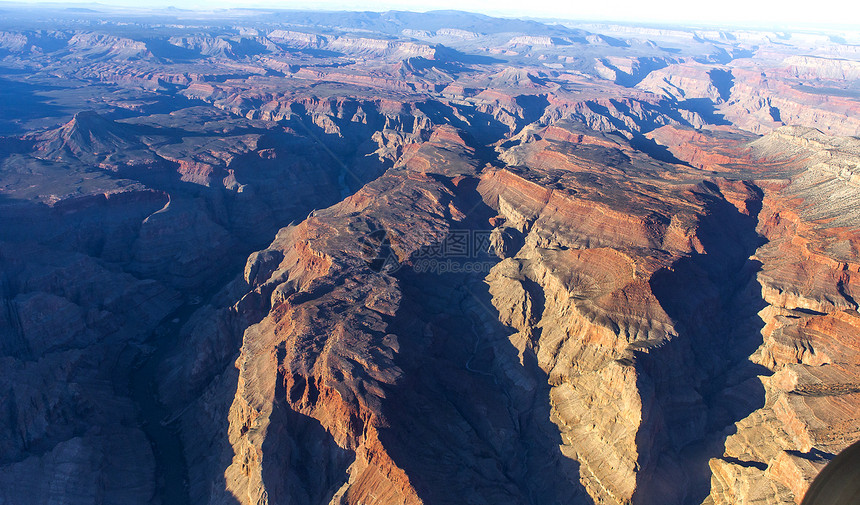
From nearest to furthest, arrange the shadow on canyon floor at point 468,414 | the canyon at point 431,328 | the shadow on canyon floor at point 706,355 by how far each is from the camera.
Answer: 1. the shadow on canyon floor at point 468,414
2. the canyon at point 431,328
3. the shadow on canyon floor at point 706,355

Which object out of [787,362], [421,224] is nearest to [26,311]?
[421,224]

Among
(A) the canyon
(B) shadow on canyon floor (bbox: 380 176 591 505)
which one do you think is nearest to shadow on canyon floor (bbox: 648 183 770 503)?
(A) the canyon

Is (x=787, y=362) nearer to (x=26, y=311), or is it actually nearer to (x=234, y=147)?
(x=26, y=311)

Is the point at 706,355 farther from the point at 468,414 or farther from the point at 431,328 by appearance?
the point at 431,328

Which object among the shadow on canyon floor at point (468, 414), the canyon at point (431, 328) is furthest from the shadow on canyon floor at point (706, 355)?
the shadow on canyon floor at point (468, 414)

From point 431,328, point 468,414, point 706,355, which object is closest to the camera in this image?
point 468,414

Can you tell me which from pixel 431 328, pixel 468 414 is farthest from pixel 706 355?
pixel 431 328

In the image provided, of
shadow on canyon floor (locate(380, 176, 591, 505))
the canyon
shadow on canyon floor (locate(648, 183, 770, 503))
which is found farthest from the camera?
shadow on canyon floor (locate(648, 183, 770, 503))

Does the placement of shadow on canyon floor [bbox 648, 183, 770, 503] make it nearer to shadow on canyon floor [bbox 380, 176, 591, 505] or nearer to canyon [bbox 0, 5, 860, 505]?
canyon [bbox 0, 5, 860, 505]

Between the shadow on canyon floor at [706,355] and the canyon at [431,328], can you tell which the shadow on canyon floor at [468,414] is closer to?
the canyon at [431,328]
